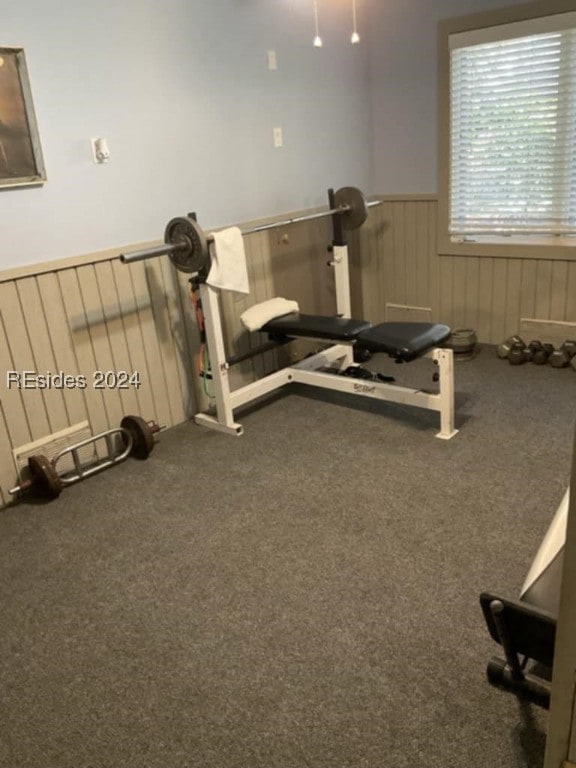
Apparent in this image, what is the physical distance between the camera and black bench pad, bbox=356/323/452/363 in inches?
112

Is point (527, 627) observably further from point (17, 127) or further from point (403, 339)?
point (17, 127)

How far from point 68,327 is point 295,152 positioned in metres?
1.83

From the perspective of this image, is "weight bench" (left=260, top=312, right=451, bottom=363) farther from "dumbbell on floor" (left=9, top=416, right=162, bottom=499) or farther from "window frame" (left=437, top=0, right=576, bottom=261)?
"window frame" (left=437, top=0, right=576, bottom=261)

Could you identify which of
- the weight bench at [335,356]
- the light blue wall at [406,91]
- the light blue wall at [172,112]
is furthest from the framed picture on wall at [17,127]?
the light blue wall at [406,91]

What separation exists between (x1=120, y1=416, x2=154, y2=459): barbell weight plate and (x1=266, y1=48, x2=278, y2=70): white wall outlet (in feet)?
6.96

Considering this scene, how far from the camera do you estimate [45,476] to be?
105 inches

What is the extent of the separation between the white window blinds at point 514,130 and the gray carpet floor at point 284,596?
1360 mm

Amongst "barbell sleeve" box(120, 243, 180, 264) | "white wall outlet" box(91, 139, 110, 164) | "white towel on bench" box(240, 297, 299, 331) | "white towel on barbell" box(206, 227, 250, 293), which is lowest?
"white towel on bench" box(240, 297, 299, 331)

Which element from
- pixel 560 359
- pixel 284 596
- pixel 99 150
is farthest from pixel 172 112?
pixel 560 359

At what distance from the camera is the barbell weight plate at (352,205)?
141 inches

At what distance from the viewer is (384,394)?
313 cm

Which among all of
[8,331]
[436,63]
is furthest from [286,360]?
[436,63]

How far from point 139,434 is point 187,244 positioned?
0.92 m

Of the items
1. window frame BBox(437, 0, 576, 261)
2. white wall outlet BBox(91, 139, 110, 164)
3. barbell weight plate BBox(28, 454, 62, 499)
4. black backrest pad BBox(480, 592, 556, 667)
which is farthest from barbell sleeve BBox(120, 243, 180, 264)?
window frame BBox(437, 0, 576, 261)
